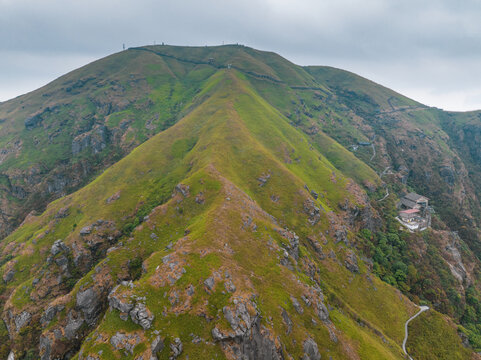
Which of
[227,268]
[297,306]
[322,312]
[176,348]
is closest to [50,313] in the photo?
[176,348]

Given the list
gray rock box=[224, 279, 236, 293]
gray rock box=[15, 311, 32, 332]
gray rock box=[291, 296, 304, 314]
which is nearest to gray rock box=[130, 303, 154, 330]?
gray rock box=[224, 279, 236, 293]

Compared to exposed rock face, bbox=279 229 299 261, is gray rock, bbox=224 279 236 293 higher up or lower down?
higher up

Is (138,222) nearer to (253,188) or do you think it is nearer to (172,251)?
(172,251)

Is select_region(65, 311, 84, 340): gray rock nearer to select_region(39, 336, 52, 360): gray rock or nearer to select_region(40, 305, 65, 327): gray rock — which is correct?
select_region(39, 336, 52, 360): gray rock

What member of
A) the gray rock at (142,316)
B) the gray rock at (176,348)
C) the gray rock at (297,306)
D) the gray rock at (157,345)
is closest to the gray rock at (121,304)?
the gray rock at (142,316)

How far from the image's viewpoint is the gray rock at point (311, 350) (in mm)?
58619

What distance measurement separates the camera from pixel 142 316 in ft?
174

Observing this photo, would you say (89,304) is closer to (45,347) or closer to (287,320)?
(45,347)

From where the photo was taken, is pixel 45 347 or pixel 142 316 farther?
pixel 45 347

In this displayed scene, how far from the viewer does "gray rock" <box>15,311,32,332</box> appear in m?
79.7

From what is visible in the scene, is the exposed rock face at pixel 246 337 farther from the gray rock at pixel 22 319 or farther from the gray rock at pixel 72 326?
the gray rock at pixel 22 319

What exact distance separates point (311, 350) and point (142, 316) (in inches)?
1830

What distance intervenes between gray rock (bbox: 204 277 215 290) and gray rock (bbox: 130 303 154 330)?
1501 centimetres

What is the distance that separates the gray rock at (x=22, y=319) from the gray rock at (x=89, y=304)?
26.5 meters
